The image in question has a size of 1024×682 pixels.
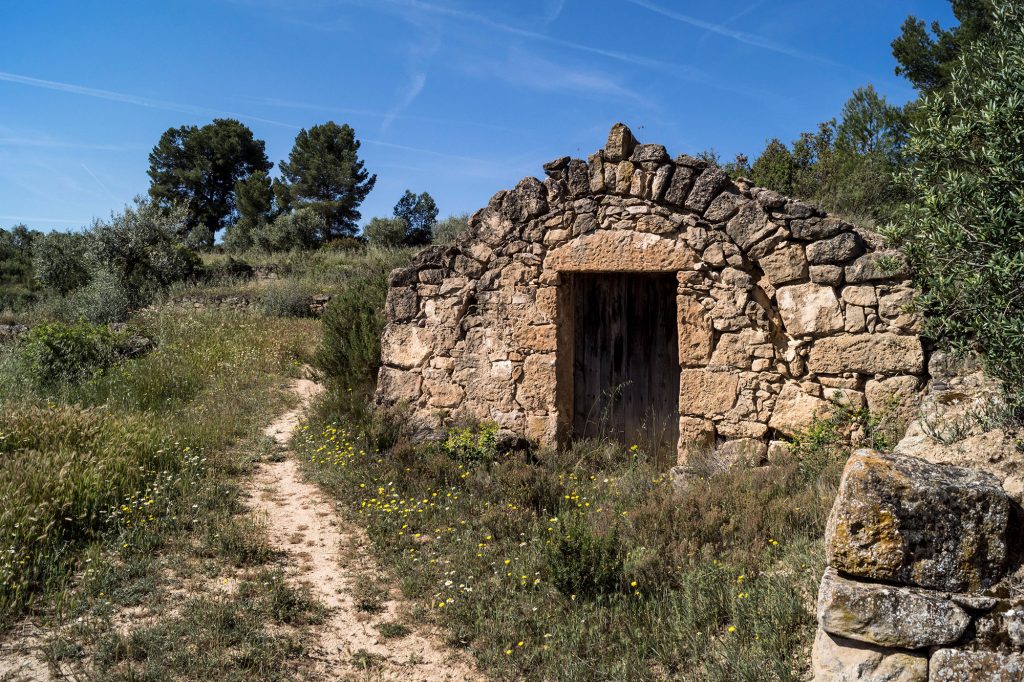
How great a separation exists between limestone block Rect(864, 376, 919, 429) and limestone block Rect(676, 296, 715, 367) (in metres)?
1.31

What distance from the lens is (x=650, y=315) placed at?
6.87m

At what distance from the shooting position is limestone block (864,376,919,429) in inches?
209

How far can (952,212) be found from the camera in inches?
172

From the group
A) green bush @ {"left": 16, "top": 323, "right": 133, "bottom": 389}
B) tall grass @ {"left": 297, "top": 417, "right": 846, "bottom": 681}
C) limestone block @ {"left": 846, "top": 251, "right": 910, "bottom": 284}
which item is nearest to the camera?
tall grass @ {"left": 297, "top": 417, "right": 846, "bottom": 681}

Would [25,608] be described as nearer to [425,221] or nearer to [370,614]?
[370,614]

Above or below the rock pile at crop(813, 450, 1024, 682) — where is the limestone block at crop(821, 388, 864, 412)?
above

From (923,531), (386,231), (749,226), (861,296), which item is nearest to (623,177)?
(749,226)

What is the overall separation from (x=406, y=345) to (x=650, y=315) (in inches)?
101

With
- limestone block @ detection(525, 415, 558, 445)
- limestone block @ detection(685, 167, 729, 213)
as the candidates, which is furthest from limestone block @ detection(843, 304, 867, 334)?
limestone block @ detection(525, 415, 558, 445)

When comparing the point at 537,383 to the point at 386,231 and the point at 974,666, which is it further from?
the point at 386,231

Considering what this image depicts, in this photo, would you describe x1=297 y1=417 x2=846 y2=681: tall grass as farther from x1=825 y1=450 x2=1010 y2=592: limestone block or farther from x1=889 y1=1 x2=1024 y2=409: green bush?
x1=889 y1=1 x2=1024 y2=409: green bush

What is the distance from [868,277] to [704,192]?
4.98 ft

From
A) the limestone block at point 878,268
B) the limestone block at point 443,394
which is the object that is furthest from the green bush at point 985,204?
the limestone block at point 443,394

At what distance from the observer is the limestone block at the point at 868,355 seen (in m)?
5.33
